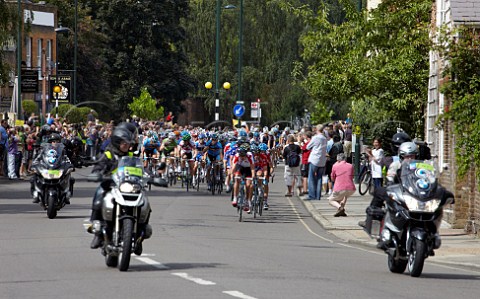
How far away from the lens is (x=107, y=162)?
627 inches

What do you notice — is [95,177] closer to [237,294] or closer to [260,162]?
[237,294]

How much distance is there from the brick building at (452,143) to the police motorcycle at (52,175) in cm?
711

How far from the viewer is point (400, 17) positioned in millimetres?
32219

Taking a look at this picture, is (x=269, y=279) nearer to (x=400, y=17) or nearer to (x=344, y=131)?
(x=400, y=17)

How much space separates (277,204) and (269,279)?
752 inches

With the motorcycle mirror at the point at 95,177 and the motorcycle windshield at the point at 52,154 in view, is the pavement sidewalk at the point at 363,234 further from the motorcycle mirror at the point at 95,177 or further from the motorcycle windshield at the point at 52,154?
the motorcycle mirror at the point at 95,177

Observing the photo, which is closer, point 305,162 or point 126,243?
point 126,243

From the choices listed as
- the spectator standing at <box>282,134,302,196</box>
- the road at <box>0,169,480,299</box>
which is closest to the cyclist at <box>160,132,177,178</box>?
the spectator standing at <box>282,134,302,196</box>

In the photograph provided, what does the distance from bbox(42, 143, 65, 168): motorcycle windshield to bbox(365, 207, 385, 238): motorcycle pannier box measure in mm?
10614

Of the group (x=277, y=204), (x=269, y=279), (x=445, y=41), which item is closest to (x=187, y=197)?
(x=277, y=204)

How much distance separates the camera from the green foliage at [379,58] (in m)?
31.2

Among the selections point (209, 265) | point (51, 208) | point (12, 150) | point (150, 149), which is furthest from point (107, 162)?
point (12, 150)

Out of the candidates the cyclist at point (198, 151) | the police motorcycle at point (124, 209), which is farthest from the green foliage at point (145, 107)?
the police motorcycle at point (124, 209)

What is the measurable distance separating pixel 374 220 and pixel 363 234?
7.31 metres
